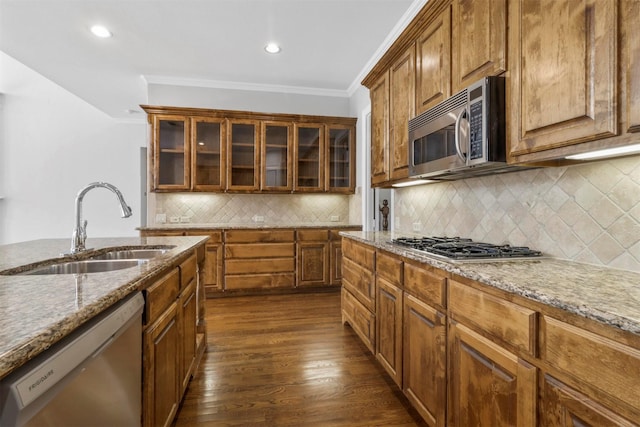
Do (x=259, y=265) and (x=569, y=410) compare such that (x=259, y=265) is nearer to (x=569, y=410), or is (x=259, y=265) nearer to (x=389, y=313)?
(x=389, y=313)

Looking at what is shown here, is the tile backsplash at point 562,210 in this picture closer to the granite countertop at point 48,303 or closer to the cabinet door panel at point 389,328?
the cabinet door panel at point 389,328

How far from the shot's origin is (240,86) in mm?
4383

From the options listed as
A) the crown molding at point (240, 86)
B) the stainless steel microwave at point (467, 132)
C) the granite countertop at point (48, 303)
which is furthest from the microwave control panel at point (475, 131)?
the crown molding at point (240, 86)

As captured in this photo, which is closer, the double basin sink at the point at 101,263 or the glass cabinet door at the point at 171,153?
the double basin sink at the point at 101,263

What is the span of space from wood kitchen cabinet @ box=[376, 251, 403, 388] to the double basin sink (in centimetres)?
133

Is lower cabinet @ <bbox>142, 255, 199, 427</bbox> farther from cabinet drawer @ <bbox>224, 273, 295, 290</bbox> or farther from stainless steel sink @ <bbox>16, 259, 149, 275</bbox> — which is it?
cabinet drawer @ <bbox>224, 273, 295, 290</bbox>

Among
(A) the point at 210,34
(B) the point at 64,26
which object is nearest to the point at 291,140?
(A) the point at 210,34

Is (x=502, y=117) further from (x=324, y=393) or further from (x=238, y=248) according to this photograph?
(x=238, y=248)

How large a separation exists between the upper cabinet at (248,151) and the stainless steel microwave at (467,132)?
7.75 ft

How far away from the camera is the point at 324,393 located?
75.9 inches

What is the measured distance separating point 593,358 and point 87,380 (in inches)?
50.0

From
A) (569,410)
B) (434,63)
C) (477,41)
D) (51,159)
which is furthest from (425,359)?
(51,159)

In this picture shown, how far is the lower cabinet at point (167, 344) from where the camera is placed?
1.22 meters

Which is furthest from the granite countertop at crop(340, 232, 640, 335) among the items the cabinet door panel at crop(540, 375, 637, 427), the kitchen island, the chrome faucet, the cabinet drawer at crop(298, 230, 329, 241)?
the cabinet drawer at crop(298, 230, 329, 241)
